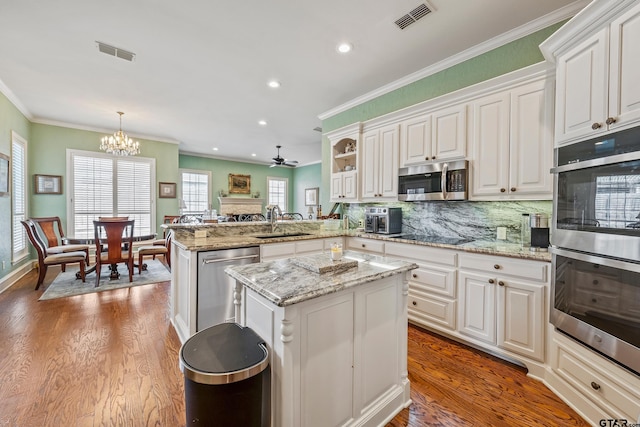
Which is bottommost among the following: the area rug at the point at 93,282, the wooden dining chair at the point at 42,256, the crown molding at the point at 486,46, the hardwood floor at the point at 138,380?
the hardwood floor at the point at 138,380

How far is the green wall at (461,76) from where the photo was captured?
2533 millimetres

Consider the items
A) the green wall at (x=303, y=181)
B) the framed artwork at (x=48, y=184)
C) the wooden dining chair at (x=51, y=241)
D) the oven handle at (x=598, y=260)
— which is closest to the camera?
the oven handle at (x=598, y=260)

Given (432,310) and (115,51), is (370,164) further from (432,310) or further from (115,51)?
(115,51)

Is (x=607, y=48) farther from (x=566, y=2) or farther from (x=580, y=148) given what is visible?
(x=566, y=2)

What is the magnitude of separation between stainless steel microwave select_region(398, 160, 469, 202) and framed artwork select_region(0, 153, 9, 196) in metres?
5.79

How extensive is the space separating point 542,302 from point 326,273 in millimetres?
1771

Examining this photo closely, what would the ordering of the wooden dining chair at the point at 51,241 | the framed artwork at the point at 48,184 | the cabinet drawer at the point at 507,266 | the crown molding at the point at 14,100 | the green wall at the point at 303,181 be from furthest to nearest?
the green wall at the point at 303,181, the framed artwork at the point at 48,184, the wooden dining chair at the point at 51,241, the crown molding at the point at 14,100, the cabinet drawer at the point at 507,266

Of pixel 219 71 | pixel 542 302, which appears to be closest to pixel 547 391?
pixel 542 302

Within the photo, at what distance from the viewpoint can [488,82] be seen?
8.50 feet

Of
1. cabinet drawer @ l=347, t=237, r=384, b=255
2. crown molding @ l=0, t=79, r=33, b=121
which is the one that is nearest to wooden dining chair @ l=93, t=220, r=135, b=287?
crown molding @ l=0, t=79, r=33, b=121

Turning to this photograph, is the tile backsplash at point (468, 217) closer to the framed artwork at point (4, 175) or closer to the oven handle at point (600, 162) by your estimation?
the oven handle at point (600, 162)

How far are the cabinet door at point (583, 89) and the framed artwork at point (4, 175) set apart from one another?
22.2ft

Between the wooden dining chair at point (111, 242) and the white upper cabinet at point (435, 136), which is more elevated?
the white upper cabinet at point (435, 136)

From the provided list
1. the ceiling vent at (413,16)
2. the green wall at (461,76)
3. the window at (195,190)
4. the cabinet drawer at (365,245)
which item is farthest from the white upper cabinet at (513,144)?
the window at (195,190)
